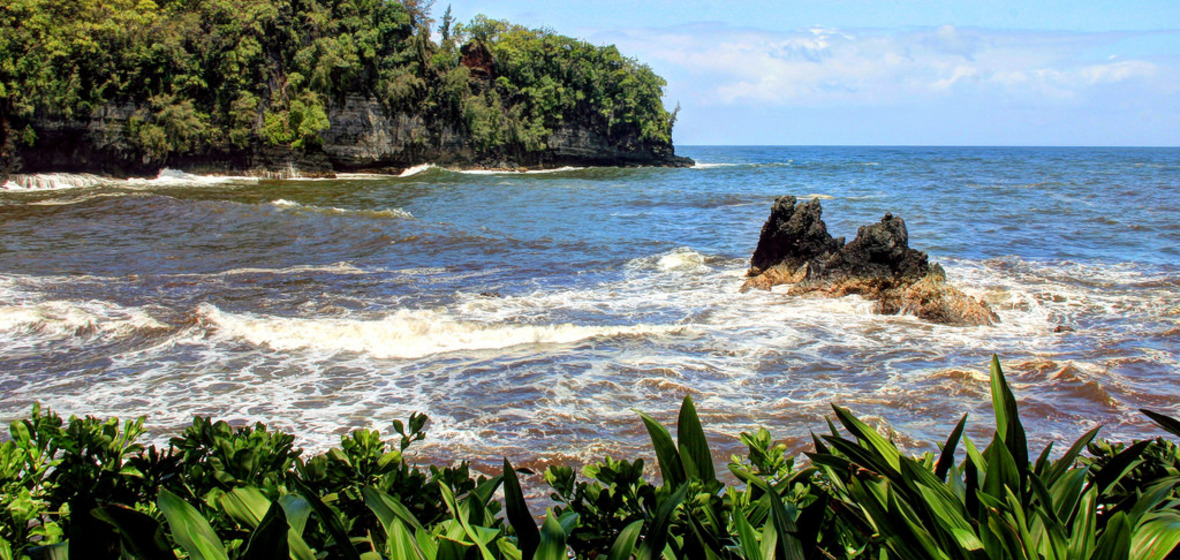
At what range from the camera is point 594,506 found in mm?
1918

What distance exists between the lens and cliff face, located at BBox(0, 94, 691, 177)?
2988 centimetres

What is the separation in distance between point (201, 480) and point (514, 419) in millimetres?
3552

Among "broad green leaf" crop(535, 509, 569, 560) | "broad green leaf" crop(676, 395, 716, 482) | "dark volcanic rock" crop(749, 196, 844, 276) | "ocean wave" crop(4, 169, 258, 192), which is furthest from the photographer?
"ocean wave" crop(4, 169, 258, 192)

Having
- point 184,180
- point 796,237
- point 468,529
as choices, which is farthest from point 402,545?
point 184,180

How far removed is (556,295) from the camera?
33.9 ft

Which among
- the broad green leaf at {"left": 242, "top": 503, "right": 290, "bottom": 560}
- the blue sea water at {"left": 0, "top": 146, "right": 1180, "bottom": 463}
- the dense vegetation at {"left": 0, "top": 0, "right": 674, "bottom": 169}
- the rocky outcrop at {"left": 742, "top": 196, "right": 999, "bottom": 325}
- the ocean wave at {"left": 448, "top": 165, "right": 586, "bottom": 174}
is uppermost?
the dense vegetation at {"left": 0, "top": 0, "right": 674, "bottom": 169}

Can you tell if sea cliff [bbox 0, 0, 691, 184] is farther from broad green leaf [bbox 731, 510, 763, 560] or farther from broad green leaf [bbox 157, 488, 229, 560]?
broad green leaf [bbox 731, 510, 763, 560]

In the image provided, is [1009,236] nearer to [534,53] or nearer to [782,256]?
[782,256]

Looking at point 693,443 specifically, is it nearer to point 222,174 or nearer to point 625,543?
point 625,543

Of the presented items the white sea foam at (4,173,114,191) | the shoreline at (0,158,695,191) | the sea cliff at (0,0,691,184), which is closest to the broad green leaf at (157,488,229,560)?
the white sea foam at (4,173,114,191)

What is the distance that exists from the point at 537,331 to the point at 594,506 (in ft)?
19.8

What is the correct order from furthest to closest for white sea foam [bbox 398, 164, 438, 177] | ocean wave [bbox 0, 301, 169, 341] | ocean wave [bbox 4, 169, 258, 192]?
white sea foam [bbox 398, 164, 438, 177]
ocean wave [bbox 4, 169, 258, 192]
ocean wave [bbox 0, 301, 169, 341]

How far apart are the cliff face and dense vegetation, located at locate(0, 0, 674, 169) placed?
0.31m

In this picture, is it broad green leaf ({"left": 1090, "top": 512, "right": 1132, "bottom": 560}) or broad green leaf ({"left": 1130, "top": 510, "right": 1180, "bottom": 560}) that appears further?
broad green leaf ({"left": 1130, "top": 510, "right": 1180, "bottom": 560})
